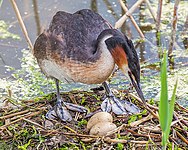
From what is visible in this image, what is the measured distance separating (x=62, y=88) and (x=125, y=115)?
1.58 m

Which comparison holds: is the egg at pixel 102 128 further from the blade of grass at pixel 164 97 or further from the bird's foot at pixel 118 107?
the blade of grass at pixel 164 97

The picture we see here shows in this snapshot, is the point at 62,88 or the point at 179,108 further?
the point at 62,88

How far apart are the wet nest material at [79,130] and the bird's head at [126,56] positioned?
0.89 ft

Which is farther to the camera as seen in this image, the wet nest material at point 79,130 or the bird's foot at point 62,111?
the bird's foot at point 62,111

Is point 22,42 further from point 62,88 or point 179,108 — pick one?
point 179,108

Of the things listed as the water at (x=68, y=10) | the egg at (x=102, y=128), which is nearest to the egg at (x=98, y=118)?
the egg at (x=102, y=128)

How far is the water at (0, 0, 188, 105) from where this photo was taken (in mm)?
5863

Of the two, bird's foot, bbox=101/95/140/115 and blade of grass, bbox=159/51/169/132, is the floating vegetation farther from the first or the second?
blade of grass, bbox=159/51/169/132

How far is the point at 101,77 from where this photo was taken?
12.7ft

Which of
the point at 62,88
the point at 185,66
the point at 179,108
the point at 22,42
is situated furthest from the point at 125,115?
the point at 22,42

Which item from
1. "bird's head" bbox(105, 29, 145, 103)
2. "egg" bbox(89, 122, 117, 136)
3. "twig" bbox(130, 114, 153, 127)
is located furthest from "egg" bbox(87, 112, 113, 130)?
"bird's head" bbox(105, 29, 145, 103)

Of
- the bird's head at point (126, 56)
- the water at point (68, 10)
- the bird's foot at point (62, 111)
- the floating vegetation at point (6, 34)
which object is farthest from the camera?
the floating vegetation at point (6, 34)

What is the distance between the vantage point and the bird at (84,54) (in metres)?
3.70

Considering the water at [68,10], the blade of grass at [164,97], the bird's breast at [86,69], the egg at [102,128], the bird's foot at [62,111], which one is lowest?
the water at [68,10]
